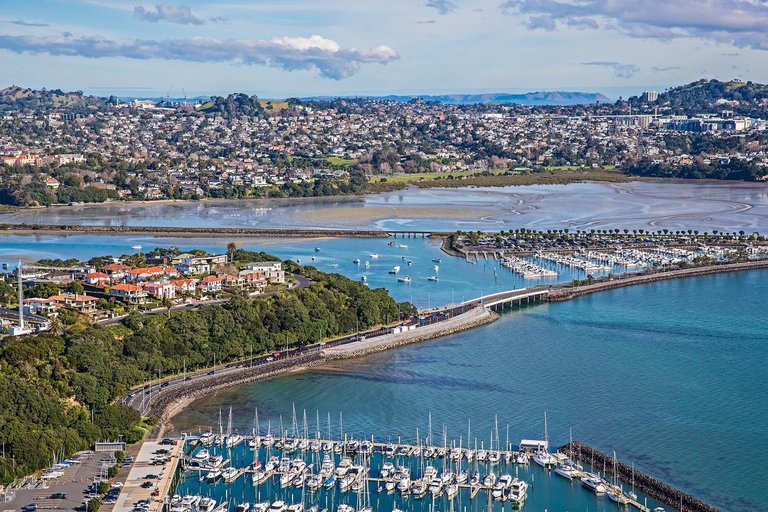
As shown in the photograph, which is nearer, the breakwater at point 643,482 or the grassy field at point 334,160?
the breakwater at point 643,482

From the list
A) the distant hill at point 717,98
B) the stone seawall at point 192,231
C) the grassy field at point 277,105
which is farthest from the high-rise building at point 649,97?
the stone seawall at point 192,231

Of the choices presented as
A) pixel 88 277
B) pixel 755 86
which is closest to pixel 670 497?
pixel 88 277

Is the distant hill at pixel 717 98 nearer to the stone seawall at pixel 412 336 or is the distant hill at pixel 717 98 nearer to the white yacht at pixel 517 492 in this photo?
the stone seawall at pixel 412 336

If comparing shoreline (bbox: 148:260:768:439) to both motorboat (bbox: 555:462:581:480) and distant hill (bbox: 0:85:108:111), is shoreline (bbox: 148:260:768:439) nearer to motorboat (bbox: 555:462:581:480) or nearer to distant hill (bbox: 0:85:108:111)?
motorboat (bbox: 555:462:581:480)

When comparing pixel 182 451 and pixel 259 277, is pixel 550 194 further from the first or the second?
pixel 182 451

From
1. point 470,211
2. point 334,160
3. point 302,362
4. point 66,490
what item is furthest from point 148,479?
point 334,160

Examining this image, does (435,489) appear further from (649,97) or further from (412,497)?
(649,97)
